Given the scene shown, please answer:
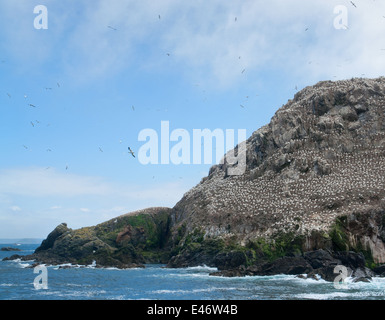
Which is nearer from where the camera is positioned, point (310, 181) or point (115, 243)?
point (310, 181)

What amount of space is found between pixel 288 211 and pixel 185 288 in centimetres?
3183

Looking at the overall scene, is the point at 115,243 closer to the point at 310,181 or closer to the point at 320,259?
the point at 310,181

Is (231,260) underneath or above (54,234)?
underneath

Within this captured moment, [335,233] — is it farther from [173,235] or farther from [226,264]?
[173,235]

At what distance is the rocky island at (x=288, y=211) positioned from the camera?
201 feet

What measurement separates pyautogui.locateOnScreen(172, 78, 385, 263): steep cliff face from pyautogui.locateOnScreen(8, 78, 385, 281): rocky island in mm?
207

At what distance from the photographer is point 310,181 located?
79.0m

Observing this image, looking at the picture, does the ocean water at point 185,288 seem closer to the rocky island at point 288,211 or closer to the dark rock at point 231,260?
the dark rock at point 231,260

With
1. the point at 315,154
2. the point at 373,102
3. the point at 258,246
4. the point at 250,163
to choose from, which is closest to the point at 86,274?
the point at 258,246

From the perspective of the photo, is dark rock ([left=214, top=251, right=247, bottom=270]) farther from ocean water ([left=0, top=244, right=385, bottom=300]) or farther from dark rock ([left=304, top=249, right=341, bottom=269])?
dark rock ([left=304, top=249, right=341, bottom=269])

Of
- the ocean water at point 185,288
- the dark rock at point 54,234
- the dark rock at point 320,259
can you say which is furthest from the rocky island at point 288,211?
the ocean water at point 185,288

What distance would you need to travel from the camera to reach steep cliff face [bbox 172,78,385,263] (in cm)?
6431

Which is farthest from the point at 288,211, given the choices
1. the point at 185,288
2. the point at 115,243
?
the point at 115,243

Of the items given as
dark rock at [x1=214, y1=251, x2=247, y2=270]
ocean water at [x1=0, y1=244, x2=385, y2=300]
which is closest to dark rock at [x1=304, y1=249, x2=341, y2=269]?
ocean water at [x1=0, y1=244, x2=385, y2=300]
